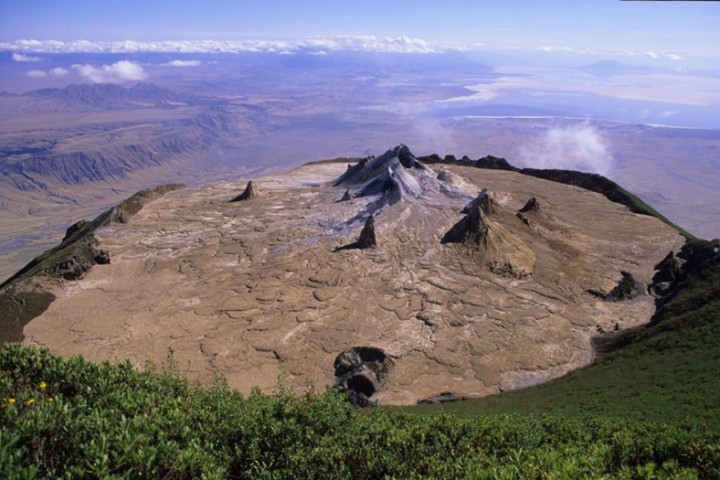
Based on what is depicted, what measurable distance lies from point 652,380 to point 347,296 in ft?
55.4

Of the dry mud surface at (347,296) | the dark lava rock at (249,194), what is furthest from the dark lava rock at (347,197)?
the dark lava rock at (249,194)

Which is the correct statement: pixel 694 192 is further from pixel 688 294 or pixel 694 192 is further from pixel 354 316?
pixel 354 316

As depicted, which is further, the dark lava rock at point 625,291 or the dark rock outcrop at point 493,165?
the dark rock outcrop at point 493,165

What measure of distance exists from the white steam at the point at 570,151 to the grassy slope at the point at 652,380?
128930 millimetres

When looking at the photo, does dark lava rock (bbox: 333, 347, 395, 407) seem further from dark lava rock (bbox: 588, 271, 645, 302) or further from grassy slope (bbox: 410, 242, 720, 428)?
dark lava rock (bbox: 588, 271, 645, 302)

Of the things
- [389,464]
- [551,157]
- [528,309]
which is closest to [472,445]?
[389,464]

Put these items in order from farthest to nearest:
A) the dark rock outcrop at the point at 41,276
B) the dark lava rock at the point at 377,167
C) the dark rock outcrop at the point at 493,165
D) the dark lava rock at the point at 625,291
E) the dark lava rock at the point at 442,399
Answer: the dark rock outcrop at the point at 493,165, the dark lava rock at the point at 377,167, the dark lava rock at the point at 625,291, the dark rock outcrop at the point at 41,276, the dark lava rock at the point at 442,399

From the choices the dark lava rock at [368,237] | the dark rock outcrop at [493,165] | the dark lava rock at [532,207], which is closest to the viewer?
the dark lava rock at [368,237]

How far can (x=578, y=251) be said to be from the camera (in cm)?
3731

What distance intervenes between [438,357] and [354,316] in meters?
5.61

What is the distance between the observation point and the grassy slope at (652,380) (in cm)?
1571

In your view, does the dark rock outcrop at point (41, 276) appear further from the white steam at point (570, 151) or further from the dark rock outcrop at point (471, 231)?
the white steam at point (570, 151)

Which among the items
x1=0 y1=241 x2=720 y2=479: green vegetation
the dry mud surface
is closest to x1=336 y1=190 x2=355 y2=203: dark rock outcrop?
the dry mud surface

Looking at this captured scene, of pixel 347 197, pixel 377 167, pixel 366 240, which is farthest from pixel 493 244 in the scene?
pixel 377 167
